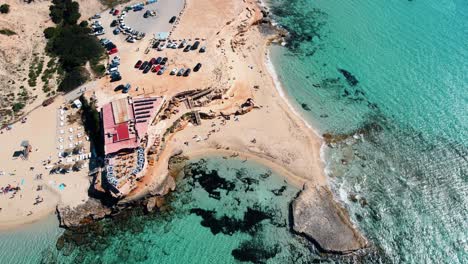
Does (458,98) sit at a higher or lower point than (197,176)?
higher

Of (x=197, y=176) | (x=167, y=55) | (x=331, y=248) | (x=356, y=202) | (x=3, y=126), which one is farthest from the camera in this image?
(x=167, y=55)

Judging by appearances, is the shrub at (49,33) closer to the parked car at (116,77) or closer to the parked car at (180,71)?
the parked car at (116,77)

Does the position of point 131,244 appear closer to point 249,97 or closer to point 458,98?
point 249,97

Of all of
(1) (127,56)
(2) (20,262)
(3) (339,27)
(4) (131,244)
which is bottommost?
(2) (20,262)

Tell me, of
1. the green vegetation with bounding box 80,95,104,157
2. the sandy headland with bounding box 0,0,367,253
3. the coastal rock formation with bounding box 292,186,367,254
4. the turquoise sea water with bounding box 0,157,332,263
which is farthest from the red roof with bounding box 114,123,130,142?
the coastal rock formation with bounding box 292,186,367,254

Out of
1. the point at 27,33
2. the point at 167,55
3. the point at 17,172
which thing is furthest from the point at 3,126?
the point at 167,55

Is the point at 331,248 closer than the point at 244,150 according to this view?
Yes

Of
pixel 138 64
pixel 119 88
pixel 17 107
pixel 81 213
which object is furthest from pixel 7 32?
pixel 81 213

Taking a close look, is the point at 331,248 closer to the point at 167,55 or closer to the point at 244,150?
the point at 244,150

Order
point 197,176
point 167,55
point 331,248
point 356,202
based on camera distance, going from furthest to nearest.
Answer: point 167,55, point 197,176, point 356,202, point 331,248
